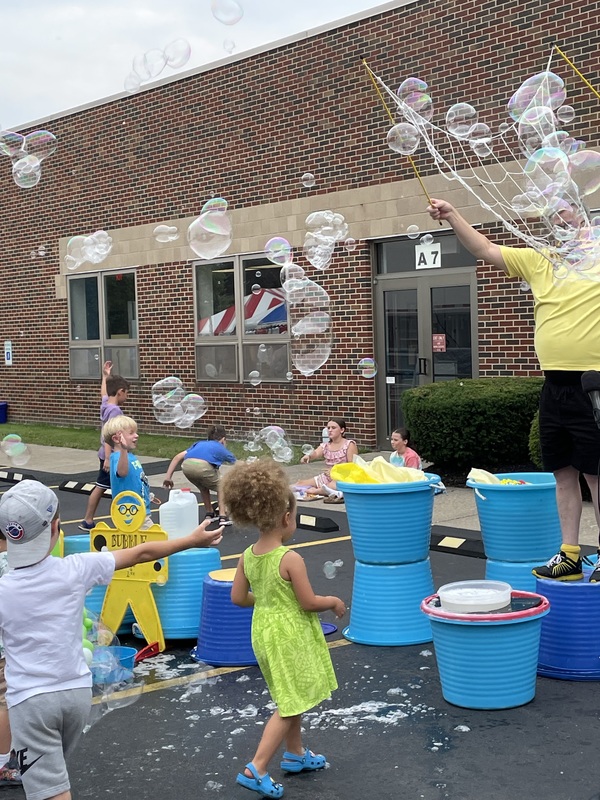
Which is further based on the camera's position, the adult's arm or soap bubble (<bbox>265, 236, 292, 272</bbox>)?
soap bubble (<bbox>265, 236, 292, 272</bbox>)

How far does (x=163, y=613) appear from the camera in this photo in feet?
20.3

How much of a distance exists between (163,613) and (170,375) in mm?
12188

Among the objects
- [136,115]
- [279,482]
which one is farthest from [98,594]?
[136,115]

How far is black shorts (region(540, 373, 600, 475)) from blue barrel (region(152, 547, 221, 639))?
2052 mm

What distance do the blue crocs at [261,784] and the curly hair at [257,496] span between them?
3.15ft

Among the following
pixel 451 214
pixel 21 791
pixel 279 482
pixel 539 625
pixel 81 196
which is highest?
pixel 81 196

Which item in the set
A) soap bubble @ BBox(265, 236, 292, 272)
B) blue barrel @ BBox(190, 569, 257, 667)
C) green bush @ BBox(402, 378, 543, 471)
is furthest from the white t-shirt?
soap bubble @ BBox(265, 236, 292, 272)

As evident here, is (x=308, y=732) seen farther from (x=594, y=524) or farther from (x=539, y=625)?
(x=594, y=524)

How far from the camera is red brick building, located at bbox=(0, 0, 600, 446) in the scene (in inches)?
515

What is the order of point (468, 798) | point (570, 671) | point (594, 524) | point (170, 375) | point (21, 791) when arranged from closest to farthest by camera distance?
point (468, 798), point (21, 791), point (570, 671), point (594, 524), point (170, 375)

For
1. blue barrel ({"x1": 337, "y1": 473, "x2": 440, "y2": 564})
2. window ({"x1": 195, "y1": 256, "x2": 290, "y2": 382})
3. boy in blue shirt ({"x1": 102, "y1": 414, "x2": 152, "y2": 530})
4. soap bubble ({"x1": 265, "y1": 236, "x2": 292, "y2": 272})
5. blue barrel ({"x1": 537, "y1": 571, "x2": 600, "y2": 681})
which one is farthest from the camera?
window ({"x1": 195, "y1": 256, "x2": 290, "y2": 382})

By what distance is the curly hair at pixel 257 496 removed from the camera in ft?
14.1

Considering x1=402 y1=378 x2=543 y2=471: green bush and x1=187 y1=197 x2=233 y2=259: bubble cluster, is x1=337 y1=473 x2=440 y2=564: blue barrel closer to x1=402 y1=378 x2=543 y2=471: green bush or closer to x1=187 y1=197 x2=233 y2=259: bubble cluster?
x1=187 y1=197 x2=233 y2=259: bubble cluster

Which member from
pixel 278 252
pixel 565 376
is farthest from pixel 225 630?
pixel 278 252
